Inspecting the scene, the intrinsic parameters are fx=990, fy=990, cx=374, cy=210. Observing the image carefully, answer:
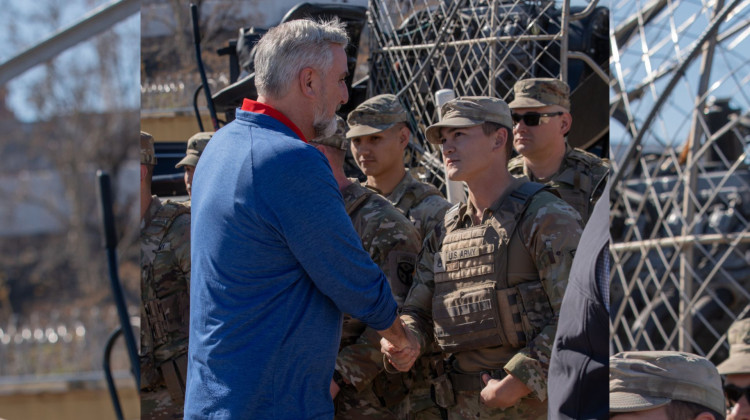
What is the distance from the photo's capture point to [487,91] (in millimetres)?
3541

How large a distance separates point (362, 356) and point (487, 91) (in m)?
1.15

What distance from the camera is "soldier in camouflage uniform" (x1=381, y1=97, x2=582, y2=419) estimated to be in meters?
2.58

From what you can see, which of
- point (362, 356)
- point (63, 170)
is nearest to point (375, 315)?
point (362, 356)

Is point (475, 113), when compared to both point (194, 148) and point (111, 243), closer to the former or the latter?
point (194, 148)

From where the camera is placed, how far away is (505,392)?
102 inches

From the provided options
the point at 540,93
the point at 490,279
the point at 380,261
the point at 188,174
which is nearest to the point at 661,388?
the point at 490,279

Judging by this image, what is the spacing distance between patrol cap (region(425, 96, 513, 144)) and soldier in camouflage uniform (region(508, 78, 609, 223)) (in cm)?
28

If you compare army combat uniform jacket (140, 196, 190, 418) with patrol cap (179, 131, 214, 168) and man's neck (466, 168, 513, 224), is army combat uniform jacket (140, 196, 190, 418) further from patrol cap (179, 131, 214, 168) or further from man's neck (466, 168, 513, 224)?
man's neck (466, 168, 513, 224)

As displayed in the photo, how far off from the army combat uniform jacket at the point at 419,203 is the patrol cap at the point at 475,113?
683 millimetres

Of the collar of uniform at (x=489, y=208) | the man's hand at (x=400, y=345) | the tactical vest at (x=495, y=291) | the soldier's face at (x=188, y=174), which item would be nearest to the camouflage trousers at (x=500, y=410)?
the tactical vest at (x=495, y=291)

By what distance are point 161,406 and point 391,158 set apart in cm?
121

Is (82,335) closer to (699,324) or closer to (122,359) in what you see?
(122,359)

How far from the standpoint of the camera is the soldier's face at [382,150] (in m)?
3.65

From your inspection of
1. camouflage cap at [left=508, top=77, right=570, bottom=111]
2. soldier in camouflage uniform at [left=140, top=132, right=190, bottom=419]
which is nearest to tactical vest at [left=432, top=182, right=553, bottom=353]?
camouflage cap at [left=508, top=77, right=570, bottom=111]
